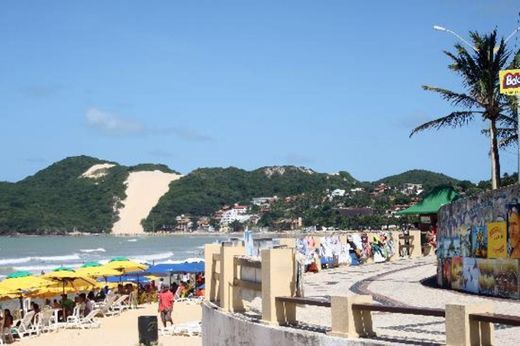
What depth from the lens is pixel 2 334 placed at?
21.0 m

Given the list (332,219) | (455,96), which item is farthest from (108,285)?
(332,219)

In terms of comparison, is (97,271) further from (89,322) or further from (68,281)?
(89,322)

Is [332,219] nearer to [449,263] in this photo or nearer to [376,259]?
[376,259]

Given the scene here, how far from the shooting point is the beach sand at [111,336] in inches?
792

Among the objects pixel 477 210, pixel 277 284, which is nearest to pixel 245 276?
pixel 277 284

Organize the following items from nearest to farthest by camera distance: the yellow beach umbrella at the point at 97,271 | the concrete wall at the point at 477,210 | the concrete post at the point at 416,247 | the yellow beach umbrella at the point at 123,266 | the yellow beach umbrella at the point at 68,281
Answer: the concrete wall at the point at 477,210
the yellow beach umbrella at the point at 68,281
the yellow beach umbrella at the point at 97,271
the concrete post at the point at 416,247
the yellow beach umbrella at the point at 123,266

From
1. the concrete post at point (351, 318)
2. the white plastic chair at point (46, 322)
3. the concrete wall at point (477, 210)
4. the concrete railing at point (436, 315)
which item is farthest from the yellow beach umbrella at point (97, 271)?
the concrete post at point (351, 318)

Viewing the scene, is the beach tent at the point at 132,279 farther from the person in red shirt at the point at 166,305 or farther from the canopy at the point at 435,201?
the person in red shirt at the point at 166,305

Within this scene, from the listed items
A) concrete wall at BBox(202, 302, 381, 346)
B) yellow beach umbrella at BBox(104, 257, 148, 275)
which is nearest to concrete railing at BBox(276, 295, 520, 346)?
concrete wall at BBox(202, 302, 381, 346)

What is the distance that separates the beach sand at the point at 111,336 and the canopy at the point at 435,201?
872 cm

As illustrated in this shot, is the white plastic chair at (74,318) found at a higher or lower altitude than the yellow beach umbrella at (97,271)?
lower

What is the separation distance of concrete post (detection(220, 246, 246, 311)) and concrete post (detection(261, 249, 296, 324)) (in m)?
1.49

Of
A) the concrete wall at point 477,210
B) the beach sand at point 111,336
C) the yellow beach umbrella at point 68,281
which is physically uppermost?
the concrete wall at point 477,210

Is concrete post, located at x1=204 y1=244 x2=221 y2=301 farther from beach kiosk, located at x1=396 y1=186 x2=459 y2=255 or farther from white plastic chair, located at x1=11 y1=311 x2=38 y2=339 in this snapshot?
beach kiosk, located at x1=396 y1=186 x2=459 y2=255
